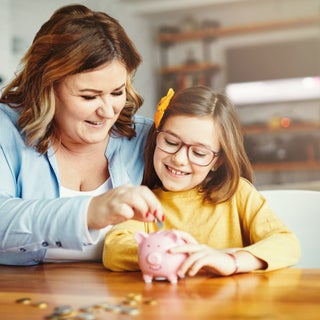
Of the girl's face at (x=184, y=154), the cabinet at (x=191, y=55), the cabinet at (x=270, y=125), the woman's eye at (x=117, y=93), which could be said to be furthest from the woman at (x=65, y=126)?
the cabinet at (x=191, y=55)

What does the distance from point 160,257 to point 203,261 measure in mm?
81

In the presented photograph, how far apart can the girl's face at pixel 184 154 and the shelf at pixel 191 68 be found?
5.96 metres

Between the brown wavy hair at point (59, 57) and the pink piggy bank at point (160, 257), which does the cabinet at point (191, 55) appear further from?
the pink piggy bank at point (160, 257)

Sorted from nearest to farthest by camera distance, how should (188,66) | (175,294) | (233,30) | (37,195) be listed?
(175,294) < (37,195) < (233,30) < (188,66)

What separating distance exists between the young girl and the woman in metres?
0.09

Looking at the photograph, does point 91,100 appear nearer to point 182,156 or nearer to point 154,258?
point 182,156

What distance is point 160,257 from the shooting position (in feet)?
3.71

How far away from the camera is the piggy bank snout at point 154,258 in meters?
1.13

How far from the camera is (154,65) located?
7.50m

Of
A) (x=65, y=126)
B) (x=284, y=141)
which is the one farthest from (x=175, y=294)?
(x=284, y=141)

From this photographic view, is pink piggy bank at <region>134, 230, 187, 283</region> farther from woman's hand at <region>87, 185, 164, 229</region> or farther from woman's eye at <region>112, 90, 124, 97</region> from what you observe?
woman's eye at <region>112, 90, 124, 97</region>

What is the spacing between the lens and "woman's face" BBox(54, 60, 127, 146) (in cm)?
135

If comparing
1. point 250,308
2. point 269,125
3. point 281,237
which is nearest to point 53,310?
point 250,308

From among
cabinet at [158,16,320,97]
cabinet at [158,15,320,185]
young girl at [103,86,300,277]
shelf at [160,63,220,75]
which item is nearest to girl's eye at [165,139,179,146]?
young girl at [103,86,300,277]
